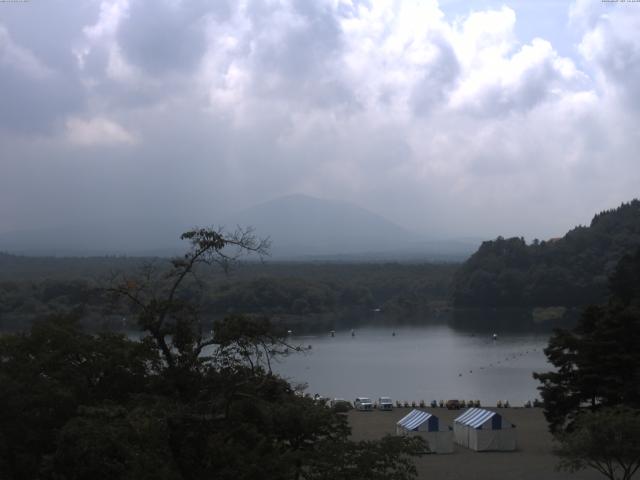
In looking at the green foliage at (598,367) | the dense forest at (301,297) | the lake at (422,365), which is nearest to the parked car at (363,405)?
the lake at (422,365)

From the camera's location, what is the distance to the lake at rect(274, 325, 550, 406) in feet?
66.9

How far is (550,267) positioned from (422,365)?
78.3 feet

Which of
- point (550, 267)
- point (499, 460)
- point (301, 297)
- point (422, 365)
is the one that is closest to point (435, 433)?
point (499, 460)

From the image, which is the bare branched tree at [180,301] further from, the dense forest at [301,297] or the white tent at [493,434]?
the dense forest at [301,297]

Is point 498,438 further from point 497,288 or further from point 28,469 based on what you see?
point 497,288

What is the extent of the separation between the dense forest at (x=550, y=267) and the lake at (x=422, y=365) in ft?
36.5

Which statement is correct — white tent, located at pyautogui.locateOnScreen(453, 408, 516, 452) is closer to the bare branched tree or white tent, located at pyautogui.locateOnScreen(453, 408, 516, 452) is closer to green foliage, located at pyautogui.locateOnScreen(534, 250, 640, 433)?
green foliage, located at pyautogui.locateOnScreen(534, 250, 640, 433)

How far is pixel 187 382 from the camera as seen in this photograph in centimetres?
500

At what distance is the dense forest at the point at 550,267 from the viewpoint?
4444cm

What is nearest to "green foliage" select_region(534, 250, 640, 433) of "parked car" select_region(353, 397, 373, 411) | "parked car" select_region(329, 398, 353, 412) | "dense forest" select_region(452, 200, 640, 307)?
"parked car" select_region(329, 398, 353, 412)

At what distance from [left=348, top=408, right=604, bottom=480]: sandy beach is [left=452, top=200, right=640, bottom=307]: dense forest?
2925cm

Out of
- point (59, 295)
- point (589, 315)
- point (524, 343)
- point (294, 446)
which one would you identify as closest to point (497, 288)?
point (524, 343)

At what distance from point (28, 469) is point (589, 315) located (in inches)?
336

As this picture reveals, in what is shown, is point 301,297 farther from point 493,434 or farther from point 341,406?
point 341,406
